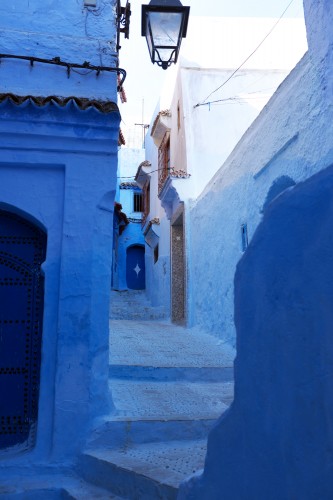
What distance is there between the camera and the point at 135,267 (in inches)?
960

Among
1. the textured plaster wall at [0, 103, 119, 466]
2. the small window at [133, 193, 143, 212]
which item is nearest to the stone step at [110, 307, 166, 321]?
the textured plaster wall at [0, 103, 119, 466]

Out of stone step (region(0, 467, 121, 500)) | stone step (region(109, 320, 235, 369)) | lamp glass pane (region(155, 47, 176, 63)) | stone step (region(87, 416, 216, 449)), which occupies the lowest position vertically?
stone step (region(0, 467, 121, 500))

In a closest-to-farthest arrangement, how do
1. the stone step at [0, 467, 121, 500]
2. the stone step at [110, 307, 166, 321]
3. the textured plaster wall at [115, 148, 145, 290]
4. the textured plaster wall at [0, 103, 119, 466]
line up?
the stone step at [0, 467, 121, 500] < the textured plaster wall at [0, 103, 119, 466] < the stone step at [110, 307, 166, 321] < the textured plaster wall at [115, 148, 145, 290]

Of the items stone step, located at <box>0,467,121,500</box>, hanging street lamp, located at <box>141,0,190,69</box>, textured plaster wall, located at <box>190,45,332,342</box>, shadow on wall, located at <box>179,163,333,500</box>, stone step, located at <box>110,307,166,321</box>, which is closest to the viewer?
shadow on wall, located at <box>179,163,333,500</box>

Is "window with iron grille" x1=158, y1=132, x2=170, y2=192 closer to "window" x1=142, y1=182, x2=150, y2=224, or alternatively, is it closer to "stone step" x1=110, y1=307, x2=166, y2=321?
"window" x1=142, y1=182, x2=150, y2=224

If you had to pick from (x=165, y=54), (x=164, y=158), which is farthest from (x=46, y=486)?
(x=164, y=158)

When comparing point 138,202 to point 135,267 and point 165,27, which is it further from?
point 165,27

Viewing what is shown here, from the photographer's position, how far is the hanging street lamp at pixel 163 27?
14.3ft

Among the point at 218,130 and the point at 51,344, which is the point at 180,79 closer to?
the point at 218,130

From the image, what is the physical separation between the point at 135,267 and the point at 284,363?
22.8 metres

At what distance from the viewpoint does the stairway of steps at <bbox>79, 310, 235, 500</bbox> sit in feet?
10.0

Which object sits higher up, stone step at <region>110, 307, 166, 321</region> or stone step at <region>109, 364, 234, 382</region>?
stone step at <region>110, 307, 166, 321</region>

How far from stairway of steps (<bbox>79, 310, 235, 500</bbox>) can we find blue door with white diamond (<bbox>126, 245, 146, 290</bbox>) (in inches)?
661

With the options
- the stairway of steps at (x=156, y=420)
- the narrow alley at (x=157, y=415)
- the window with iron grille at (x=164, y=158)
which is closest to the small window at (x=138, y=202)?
the window with iron grille at (x=164, y=158)
